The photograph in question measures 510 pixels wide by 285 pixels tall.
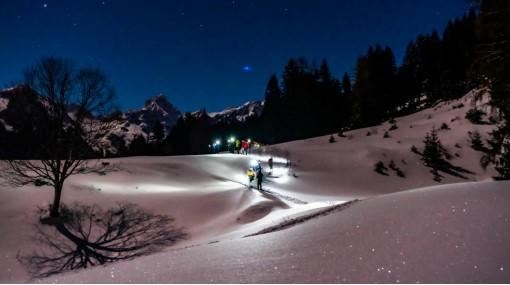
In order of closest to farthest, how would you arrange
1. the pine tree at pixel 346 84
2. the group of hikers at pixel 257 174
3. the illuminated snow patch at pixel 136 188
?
the illuminated snow patch at pixel 136 188 → the group of hikers at pixel 257 174 → the pine tree at pixel 346 84

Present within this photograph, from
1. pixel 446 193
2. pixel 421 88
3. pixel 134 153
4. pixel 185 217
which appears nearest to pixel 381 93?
pixel 421 88

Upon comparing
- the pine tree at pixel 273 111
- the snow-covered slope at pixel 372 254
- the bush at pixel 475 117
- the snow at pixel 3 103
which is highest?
the pine tree at pixel 273 111

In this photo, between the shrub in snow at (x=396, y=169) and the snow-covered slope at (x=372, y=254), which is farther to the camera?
the shrub in snow at (x=396, y=169)

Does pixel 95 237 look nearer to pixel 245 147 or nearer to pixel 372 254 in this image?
pixel 372 254

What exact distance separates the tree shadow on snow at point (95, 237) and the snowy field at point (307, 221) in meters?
0.51

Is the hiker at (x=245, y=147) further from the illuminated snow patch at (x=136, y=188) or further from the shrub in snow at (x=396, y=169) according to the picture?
the illuminated snow patch at (x=136, y=188)

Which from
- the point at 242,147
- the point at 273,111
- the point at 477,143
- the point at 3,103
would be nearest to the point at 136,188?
the point at 3,103

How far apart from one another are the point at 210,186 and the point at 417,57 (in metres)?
67.3

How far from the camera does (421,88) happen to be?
71.7m

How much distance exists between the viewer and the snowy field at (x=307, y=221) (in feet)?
10.3

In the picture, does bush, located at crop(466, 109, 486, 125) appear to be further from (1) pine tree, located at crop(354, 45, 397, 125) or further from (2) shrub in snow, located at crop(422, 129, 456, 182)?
(1) pine tree, located at crop(354, 45, 397, 125)

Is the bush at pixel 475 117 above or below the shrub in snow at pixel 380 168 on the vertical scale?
above

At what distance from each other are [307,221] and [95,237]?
11446 mm

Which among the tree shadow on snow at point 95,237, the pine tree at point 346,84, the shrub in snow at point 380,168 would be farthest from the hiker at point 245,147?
the pine tree at point 346,84
